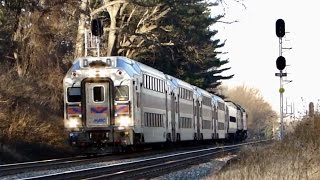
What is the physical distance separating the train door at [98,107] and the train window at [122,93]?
28 cm

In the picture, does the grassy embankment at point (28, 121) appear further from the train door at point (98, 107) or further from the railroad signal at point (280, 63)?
the railroad signal at point (280, 63)

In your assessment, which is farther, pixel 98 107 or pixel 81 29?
pixel 81 29

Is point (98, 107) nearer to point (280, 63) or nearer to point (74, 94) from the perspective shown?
point (74, 94)

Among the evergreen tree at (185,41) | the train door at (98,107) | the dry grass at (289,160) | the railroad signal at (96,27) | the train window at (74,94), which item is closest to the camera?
the dry grass at (289,160)

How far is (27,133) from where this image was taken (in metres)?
30.2

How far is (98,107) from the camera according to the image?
86.4ft

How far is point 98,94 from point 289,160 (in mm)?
11117

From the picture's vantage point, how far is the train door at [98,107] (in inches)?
1036

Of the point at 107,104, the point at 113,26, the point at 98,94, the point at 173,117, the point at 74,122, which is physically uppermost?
the point at 113,26

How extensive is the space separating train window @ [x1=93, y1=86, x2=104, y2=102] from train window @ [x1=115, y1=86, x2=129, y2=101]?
0.58m

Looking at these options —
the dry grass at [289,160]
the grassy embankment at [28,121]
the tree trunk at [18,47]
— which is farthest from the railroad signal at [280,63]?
the tree trunk at [18,47]

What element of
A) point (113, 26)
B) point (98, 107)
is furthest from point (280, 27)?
point (113, 26)

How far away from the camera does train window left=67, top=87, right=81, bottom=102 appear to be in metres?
26.6

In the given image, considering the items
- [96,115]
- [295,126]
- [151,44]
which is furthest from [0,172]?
[151,44]
